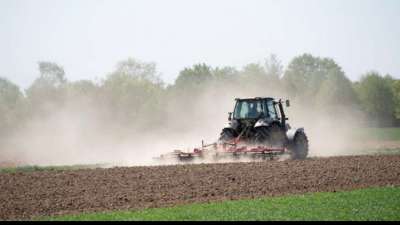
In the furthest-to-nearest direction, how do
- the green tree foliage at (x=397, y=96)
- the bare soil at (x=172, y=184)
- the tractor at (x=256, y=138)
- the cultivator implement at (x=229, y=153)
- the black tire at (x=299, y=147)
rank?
the green tree foliage at (x=397, y=96) < the black tire at (x=299, y=147) < the tractor at (x=256, y=138) < the cultivator implement at (x=229, y=153) < the bare soil at (x=172, y=184)

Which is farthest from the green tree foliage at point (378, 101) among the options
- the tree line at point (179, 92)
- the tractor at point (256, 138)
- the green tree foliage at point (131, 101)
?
the tractor at point (256, 138)

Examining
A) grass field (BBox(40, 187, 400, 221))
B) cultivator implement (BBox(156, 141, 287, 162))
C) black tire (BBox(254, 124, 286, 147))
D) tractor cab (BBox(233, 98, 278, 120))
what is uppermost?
tractor cab (BBox(233, 98, 278, 120))

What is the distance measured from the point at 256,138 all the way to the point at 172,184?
26.2ft

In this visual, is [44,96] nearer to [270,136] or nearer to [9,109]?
[9,109]

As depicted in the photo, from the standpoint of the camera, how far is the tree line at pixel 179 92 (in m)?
53.3

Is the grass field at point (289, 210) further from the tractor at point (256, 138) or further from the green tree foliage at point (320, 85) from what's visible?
the green tree foliage at point (320, 85)

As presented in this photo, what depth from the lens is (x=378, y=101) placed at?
301 feet

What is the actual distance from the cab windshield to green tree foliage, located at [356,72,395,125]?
217 feet

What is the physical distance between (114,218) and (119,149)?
88.5 ft

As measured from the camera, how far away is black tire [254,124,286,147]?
27.0 m

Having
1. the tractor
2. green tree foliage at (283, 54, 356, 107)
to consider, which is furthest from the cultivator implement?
green tree foliage at (283, 54, 356, 107)

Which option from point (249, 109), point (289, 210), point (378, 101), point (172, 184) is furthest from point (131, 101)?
point (289, 210)

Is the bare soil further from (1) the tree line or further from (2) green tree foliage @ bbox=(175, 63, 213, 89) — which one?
(2) green tree foliage @ bbox=(175, 63, 213, 89)

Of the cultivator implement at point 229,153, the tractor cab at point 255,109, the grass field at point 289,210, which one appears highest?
the tractor cab at point 255,109
